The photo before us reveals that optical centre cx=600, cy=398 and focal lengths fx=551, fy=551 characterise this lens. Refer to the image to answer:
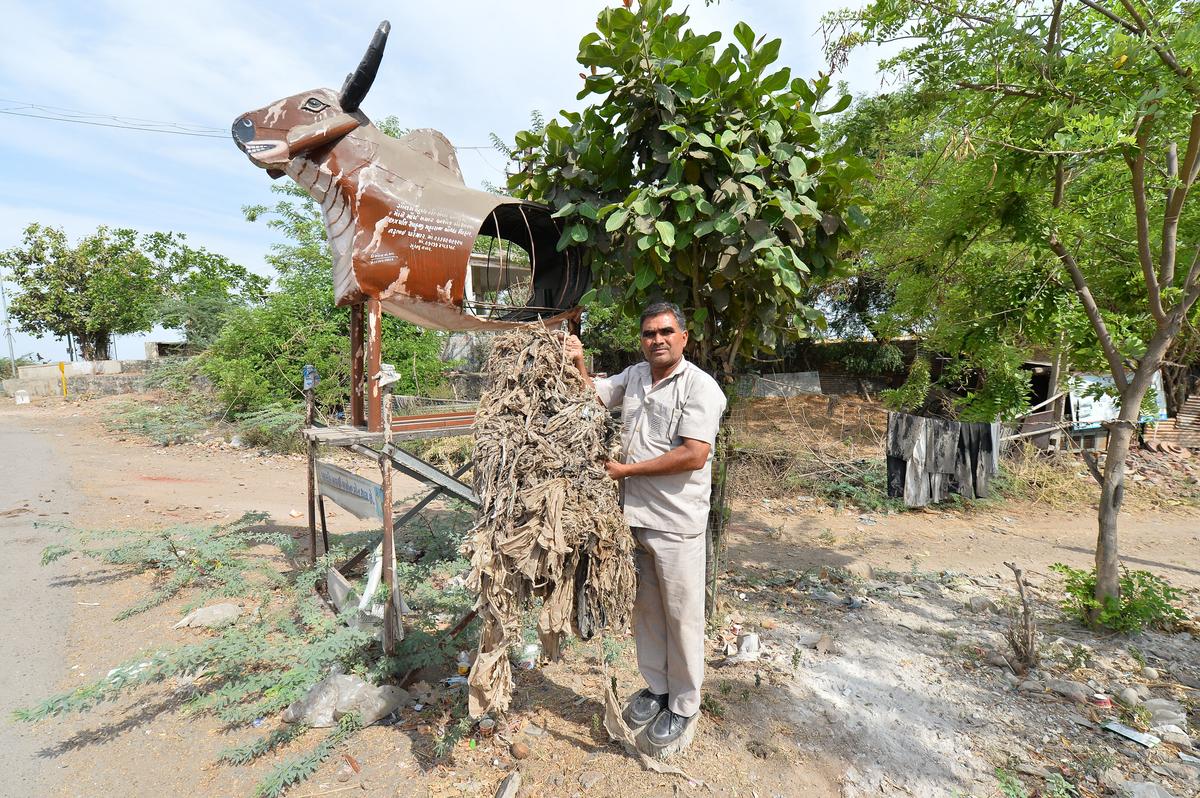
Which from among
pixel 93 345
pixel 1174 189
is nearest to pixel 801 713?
pixel 1174 189

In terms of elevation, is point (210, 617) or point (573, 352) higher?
point (573, 352)

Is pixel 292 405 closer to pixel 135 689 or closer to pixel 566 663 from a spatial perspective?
pixel 135 689

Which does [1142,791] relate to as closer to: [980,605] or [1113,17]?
[980,605]

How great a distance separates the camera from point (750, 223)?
315 centimetres

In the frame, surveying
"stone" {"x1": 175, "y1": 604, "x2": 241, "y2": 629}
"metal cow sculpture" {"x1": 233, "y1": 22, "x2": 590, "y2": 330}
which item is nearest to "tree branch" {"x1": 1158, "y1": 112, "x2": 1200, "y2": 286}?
"metal cow sculpture" {"x1": 233, "y1": 22, "x2": 590, "y2": 330}

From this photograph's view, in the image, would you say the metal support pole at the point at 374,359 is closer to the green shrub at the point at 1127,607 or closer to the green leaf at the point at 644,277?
the green leaf at the point at 644,277

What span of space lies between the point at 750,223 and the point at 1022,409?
4109 mm

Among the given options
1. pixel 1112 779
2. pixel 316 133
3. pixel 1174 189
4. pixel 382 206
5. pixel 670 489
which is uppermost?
pixel 316 133

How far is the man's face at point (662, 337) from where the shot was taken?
110 inches

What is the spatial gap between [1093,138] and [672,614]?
12.1 feet

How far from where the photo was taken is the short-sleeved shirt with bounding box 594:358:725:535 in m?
2.73

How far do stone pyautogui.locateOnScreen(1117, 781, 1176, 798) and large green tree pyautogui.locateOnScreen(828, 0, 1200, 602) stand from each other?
7.78 feet

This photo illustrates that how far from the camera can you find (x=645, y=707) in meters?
3.06

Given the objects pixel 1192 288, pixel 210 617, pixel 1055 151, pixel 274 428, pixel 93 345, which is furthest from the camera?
pixel 93 345
